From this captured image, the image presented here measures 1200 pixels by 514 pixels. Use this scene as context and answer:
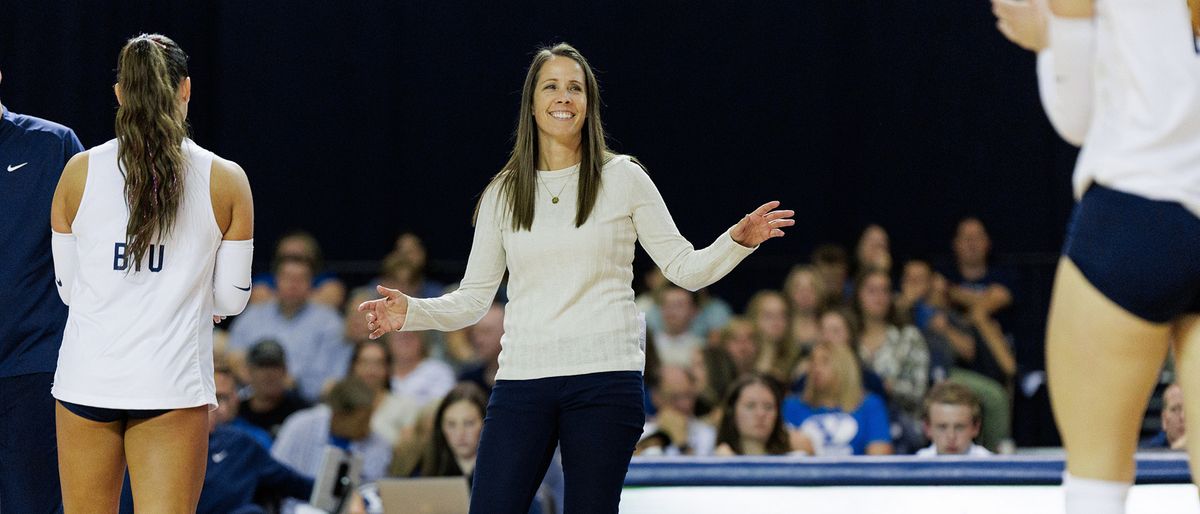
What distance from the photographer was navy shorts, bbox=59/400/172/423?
2.94 metres

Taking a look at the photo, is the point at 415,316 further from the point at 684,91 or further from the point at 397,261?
the point at 684,91

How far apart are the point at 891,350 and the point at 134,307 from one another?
15.0 feet

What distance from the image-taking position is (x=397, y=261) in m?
8.04

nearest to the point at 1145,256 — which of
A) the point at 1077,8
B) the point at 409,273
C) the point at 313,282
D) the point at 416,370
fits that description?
the point at 1077,8

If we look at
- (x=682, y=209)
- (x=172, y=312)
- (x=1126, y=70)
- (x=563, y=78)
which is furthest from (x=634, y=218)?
(x=682, y=209)

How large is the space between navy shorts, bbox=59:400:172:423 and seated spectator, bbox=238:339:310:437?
3.86m

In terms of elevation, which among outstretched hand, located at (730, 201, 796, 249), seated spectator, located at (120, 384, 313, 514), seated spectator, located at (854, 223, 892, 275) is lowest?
seated spectator, located at (120, 384, 313, 514)

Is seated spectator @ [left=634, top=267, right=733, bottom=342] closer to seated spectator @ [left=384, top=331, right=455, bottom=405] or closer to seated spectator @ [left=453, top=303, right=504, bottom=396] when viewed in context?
seated spectator @ [left=453, top=303, right=504, bottom=396]

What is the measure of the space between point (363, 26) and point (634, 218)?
21.7ft

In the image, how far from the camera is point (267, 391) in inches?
269

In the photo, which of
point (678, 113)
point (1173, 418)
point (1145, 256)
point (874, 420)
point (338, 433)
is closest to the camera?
point (1145, 256)

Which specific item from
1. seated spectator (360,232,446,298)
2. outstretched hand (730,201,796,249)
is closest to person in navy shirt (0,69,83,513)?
outstretched hand (730,201,796,249)

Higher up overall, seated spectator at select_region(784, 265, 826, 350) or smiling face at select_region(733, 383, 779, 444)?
seated spectator at select_region(784, 265, 826, 350)

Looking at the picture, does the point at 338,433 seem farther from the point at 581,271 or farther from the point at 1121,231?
the point at 1121,231
